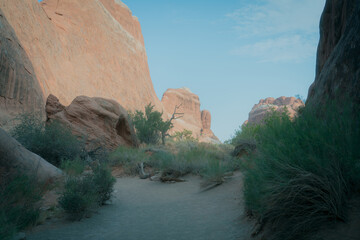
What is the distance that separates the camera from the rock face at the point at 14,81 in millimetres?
Result: 15867

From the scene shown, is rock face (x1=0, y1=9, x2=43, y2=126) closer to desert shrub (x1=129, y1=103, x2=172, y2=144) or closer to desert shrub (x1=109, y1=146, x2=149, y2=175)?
desert shrub (x1=109, y1=146, x2=149, y2=175)

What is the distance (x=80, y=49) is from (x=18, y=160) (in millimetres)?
30722

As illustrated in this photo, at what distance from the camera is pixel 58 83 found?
26.5 meters

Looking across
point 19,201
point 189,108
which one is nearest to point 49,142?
point 19,201

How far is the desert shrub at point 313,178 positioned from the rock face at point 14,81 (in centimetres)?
1550

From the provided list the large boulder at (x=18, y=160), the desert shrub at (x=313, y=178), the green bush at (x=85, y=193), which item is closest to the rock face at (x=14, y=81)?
the large boulder at (x=18, y=160)

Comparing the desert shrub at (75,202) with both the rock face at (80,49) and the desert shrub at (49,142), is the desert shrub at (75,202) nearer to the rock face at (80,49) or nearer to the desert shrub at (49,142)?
the desert shrub at (49,142)

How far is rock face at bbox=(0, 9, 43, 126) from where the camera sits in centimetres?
1587

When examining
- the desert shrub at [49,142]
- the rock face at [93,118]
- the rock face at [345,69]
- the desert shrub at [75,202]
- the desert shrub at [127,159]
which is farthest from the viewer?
the rock face at [93,118]

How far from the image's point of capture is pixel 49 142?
9.49m

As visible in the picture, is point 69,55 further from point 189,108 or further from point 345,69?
point 189,108

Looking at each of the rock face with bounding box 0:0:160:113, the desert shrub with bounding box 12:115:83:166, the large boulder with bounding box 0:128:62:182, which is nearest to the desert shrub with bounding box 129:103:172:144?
the rock face with bounding box 0:0:160:113

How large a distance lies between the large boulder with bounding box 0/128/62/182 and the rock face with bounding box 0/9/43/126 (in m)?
10.9

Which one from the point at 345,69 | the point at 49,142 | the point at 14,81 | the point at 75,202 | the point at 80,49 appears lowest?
the point at 75,202
